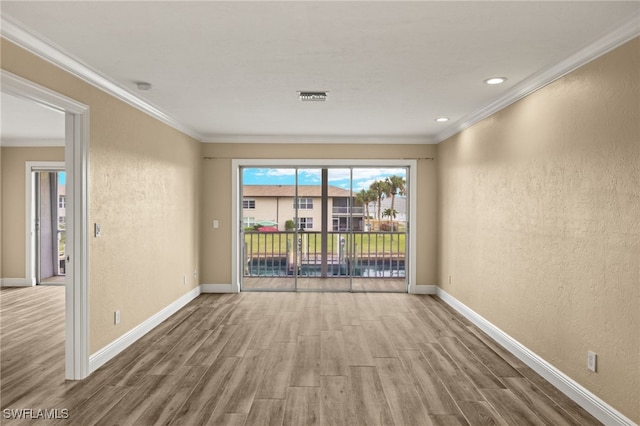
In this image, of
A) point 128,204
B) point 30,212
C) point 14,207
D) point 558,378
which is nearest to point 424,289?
point 558,378

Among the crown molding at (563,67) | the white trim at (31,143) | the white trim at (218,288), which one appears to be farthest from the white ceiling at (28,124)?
the crown molding at (563,67)

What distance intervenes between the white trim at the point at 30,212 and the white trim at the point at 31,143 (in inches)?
11.6

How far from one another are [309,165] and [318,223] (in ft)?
3.41

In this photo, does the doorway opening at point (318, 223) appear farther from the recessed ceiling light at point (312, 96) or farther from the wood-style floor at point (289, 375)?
the recessed ceiling light at point (312, 96)

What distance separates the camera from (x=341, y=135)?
6.00 metres

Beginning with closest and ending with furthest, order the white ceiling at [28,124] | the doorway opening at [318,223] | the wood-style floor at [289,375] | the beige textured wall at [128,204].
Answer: the wood-style floor at [289,375], the beige textured wall at [128,204], the white ceiling at [28,124], the doorway opening at [318,223]

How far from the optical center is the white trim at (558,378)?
7.95 feet

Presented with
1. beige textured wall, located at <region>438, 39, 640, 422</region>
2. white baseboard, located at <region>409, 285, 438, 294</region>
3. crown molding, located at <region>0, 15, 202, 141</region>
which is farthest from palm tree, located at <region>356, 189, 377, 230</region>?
crown molding, located at <region>0, 15, 202, 141</region>

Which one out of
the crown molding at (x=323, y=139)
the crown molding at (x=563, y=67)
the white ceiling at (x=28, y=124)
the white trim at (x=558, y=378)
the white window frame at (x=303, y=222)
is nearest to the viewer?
the crown molding at (x=563, y=67)

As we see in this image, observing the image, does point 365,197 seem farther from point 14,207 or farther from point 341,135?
point 14,207

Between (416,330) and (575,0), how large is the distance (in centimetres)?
337

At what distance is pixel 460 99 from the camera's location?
156 inches

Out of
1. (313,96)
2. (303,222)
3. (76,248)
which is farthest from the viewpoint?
(303,222)

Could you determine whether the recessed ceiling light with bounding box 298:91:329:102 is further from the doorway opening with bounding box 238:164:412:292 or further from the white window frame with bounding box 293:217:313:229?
the white window frame with bounding box 293:217:313:229
